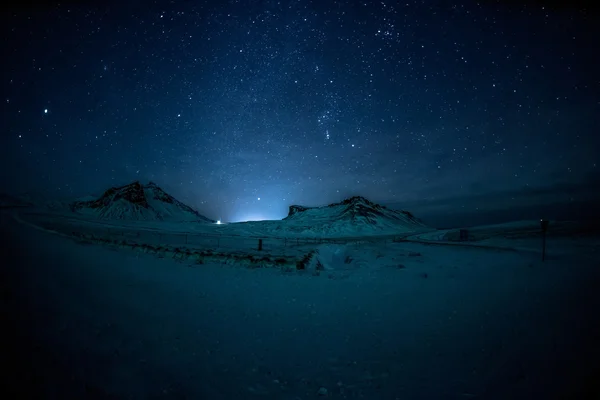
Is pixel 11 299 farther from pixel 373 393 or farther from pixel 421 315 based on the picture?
pixel 421 315

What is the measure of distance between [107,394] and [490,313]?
9348mm

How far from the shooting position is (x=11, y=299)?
20.7 feet

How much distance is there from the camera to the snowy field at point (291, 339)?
3984 millimetres

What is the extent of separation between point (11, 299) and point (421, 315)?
10.8 m

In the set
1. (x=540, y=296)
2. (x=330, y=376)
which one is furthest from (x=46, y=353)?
(x=540, y=296)

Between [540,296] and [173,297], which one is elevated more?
[540,296]

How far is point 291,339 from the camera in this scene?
598 cm

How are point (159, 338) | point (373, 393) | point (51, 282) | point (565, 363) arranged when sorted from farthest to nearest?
1. point (51, 282)
2. point (159, 338)
3. point (565, 363)
4. point (373, 393)

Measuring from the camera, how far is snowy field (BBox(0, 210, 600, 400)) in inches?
157

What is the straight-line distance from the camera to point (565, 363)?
180 inches

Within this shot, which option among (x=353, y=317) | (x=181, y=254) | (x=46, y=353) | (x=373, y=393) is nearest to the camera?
(x=373, y=393)

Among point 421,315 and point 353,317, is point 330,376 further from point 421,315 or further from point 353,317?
point 421,315

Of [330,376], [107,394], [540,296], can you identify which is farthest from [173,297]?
[540,296]

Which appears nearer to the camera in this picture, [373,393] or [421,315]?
[373,393]
